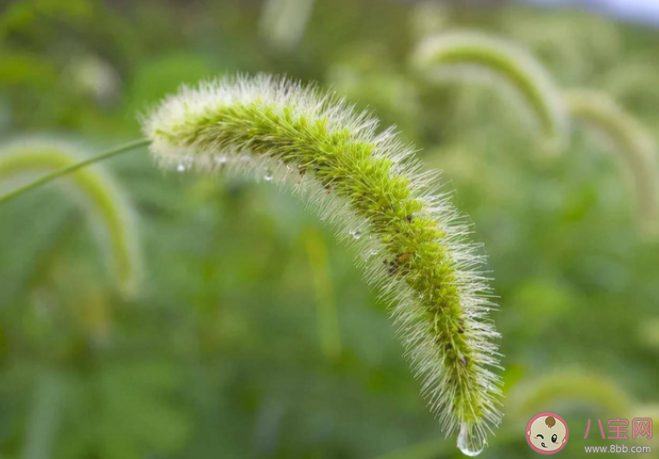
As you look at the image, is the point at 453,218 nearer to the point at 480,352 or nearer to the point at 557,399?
the point at 480,352

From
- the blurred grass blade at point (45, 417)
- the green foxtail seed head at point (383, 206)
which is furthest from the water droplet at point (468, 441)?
the blurred grass blade at point (45, 417)

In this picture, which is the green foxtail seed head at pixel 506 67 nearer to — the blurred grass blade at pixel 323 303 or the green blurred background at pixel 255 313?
the green blurred background at pixel 255 313

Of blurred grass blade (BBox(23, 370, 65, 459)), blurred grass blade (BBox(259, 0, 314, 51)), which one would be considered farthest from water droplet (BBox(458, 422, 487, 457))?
blurred grass blade (BBox(259, 0, 314, 51))

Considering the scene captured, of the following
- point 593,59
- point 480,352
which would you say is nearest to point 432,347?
point 480,352

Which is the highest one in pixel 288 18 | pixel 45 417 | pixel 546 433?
pixel 288 18

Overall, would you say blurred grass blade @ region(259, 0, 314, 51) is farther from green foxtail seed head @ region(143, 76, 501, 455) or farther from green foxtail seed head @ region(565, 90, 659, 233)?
green foxtail seed head @ region(143, 76, 501, 455)

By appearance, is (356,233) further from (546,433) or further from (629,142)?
(629,142)

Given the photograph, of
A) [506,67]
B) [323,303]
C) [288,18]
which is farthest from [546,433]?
[288,18]
